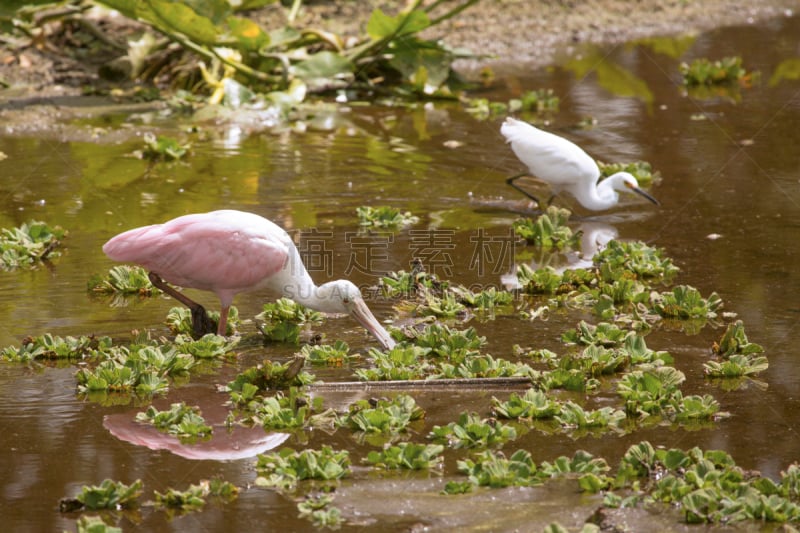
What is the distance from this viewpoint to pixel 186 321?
21.0ft

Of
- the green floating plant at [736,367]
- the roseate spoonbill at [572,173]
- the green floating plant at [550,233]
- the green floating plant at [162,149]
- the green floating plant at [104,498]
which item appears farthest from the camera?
the green floating plant at [162,149]

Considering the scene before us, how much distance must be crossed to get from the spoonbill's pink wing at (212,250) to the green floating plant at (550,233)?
2.45 m

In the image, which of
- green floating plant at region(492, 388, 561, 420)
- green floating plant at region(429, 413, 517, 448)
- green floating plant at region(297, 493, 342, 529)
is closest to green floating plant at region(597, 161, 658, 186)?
green floating plant at region(492, 388, 561, 420)

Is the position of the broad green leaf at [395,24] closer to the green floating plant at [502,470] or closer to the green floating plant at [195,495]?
the green floating plant at [502,470]

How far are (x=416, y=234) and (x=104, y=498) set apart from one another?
429 centimetres

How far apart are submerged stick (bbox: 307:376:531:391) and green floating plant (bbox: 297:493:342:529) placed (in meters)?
1.19

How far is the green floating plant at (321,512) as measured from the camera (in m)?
4.14

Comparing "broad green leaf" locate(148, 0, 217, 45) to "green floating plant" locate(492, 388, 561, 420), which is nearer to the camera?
"green floating plant" locate(492, 388, 561, 420)

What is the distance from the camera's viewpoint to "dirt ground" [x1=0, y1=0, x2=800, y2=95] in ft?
42.8

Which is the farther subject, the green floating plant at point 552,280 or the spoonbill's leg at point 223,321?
the green floating plant at point 552,280

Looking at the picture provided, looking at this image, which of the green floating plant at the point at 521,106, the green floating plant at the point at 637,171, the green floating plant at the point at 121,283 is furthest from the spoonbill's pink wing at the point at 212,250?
the green floating plant at the point at 521,106

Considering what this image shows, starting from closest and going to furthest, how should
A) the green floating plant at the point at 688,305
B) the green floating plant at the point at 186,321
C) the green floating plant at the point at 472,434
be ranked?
the green floating plant at the point at 472,434 → the green floating plant at the point at 186,321 → the green floating plant at the point at 688,305

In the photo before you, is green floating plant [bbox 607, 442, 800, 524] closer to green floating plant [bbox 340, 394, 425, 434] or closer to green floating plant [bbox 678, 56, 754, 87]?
green floating plant [bbox 340, 394, 425, 434]

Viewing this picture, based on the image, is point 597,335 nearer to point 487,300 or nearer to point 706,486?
point 487,300
